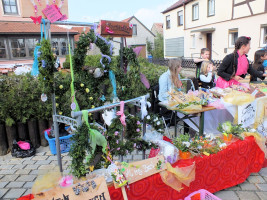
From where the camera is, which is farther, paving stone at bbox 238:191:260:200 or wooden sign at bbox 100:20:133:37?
paving stone at bbox 238:191:260:200

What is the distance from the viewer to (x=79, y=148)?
185 centimetres

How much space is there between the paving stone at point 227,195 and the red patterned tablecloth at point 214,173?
0.23 ft

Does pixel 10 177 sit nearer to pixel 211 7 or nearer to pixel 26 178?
pixel 26 178

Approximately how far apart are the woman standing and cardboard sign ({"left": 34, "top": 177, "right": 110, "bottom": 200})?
321 centimetres

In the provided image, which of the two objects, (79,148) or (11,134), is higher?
(79,148)

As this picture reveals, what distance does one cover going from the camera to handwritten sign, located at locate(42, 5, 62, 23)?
6.59 ft

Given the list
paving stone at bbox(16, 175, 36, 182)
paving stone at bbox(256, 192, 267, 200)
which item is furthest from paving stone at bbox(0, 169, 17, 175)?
paving stone at bbox(256, 192, 267, 200)

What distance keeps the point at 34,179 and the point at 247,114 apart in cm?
327

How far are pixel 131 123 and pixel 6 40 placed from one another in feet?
59.8

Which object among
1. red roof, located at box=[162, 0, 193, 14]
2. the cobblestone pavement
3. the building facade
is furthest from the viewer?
red roof, located at box=[162, 0, 193, 14]

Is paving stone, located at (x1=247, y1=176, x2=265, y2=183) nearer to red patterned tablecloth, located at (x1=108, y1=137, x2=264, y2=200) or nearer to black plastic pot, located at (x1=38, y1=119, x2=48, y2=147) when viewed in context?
red patterned tablecloth, located at (x1=108, y1=137, x2=264, y2=200)

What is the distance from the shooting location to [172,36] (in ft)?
71.6

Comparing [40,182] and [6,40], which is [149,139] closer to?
[40,182]

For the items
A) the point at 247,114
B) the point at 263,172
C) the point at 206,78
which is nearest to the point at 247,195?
the point at 263,172
